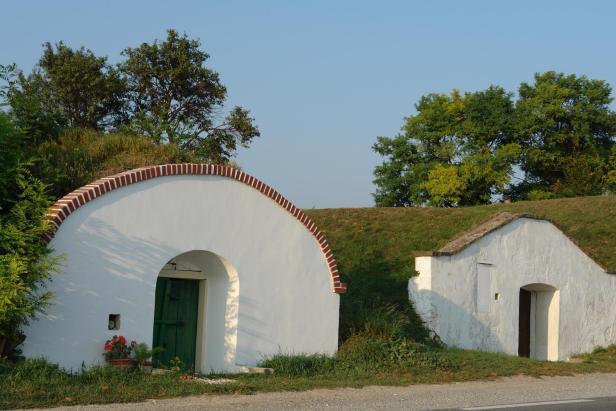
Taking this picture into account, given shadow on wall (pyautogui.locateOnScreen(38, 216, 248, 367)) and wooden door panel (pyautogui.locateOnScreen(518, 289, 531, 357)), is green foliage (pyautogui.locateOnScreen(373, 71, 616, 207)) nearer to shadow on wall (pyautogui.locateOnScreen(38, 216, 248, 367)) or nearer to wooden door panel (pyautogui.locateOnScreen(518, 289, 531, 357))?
wooden door panel (pyautogui.locateOnScreen(518, 289, 531, 357))

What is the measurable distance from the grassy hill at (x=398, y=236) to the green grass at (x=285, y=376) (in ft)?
6.86

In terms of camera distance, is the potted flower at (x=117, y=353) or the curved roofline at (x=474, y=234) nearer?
the potted flower at (x=117, y=353)

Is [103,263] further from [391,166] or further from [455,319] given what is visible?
[391,166]

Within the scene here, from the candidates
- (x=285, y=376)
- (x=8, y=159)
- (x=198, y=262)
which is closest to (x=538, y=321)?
(x=285, y=376)

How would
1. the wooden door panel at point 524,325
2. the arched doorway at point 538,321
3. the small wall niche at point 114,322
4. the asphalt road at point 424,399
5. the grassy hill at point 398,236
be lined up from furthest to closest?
1. the wooden door panel at point 524,325
2. the arched doorway at point 538,321
3. the grassy hill at point 398,236
4. the small wall niche at point 114,322
5. the asphalt road at point 424,399

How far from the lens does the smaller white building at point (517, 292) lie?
62.5 ft

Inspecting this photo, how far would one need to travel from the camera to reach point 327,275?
16.2 metres

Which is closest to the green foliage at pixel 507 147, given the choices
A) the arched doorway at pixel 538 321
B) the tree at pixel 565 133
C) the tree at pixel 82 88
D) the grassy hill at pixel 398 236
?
the tree at pixel 565 133

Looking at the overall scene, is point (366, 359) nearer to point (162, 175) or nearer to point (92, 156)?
point (162, 175)

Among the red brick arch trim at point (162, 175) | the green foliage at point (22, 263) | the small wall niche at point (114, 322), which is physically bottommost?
the small wall niche at point (114, 322)

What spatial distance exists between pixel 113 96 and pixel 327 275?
2133cm

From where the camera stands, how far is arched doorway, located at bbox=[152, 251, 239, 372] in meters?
14.8

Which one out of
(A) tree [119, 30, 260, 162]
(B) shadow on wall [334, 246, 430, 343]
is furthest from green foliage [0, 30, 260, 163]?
(B) shadow on wall [334, 246, 430, 343]

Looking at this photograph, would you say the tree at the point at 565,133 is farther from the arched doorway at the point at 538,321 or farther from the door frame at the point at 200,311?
the door frame at the point at 200,311
